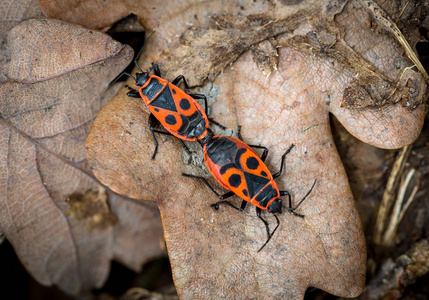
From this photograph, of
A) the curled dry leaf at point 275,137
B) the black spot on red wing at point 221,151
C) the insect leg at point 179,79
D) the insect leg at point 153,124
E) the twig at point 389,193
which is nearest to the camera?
the curled dry leaf at point 275,137

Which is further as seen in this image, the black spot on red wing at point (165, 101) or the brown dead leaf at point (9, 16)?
the black spot on red wing at point (165, 101)

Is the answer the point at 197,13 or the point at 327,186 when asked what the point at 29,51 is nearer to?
the point at 197,13

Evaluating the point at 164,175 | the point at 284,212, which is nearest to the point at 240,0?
the point at 164,175

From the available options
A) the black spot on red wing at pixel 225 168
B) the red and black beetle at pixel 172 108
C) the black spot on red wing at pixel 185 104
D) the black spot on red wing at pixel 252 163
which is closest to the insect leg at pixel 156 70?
the red and black beetle at pixel 172 108

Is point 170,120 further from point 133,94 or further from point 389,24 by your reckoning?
point 389,24

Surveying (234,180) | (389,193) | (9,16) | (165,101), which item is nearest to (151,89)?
(165,101)

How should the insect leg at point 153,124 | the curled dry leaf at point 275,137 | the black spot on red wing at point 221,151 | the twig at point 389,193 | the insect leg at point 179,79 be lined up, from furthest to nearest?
the twig at point 389,193 < the insect leg at point 179,79 < the black spot on red wing at point 221,151 < the insect leg at point 153,124 < the curled dry leaf at point 275,137

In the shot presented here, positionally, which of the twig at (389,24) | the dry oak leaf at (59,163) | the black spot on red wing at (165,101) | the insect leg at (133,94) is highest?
the twig at (389,24)

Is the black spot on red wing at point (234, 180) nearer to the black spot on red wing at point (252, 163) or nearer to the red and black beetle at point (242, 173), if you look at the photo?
the red and black beetle at point (242, 173)

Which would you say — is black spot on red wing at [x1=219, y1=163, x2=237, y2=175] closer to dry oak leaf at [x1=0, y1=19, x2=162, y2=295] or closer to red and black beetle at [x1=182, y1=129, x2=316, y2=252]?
red and black beetle at [x1=182, y1=129, x2=316, y2=252]
